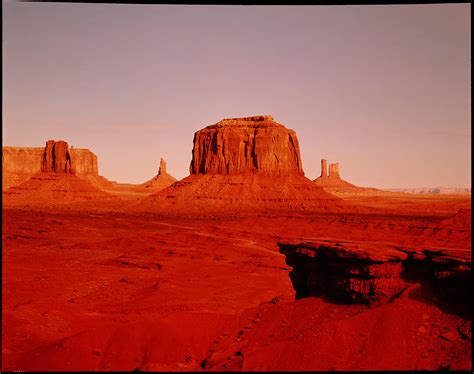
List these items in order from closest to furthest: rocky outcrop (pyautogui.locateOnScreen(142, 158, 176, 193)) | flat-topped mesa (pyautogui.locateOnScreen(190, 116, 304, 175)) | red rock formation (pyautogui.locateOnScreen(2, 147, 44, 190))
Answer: flat-topped mesa (pyautogui.locateOnScreen(190, 116, 304, 175)), red rock formation (pyautogui.locateOnScreen(2, 147, 44, 190)), rocky outcrop (pyautogui.locateOnScreen(142, 158, 176, 193))

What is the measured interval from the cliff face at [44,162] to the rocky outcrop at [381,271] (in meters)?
78.9

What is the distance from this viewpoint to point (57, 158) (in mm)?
80625

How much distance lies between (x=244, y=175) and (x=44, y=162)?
39.2 meters

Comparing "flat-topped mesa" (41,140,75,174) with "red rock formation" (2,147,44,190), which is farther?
"red rock formation" (2,147,44,190)

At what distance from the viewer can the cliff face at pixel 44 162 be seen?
81000 mm

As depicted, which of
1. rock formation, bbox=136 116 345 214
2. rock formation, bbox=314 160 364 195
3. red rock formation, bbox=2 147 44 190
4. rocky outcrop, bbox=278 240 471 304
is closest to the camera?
rocky outcrop, bbox=278 240 471 304

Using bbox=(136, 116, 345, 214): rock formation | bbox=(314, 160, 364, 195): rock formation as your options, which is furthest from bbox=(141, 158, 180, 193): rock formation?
bbox=(136, 116, 345, 214): rock formation

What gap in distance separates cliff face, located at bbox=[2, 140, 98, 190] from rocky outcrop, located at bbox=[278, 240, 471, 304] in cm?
7891

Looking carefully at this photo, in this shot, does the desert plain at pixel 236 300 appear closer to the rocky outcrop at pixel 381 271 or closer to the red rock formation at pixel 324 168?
the rocky outcrop at pixel 381 271

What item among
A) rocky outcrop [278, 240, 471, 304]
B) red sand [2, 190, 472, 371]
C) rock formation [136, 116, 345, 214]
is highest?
rock formation [136, 116, 345, 214]

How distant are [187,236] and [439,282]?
25465mm

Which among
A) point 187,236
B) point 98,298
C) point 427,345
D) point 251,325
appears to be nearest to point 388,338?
point 427,345

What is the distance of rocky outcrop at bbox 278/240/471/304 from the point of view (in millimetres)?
8477

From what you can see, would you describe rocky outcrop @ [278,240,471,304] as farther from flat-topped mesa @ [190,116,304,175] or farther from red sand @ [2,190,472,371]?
flat-topped mesa @ [190,116,304,175]
